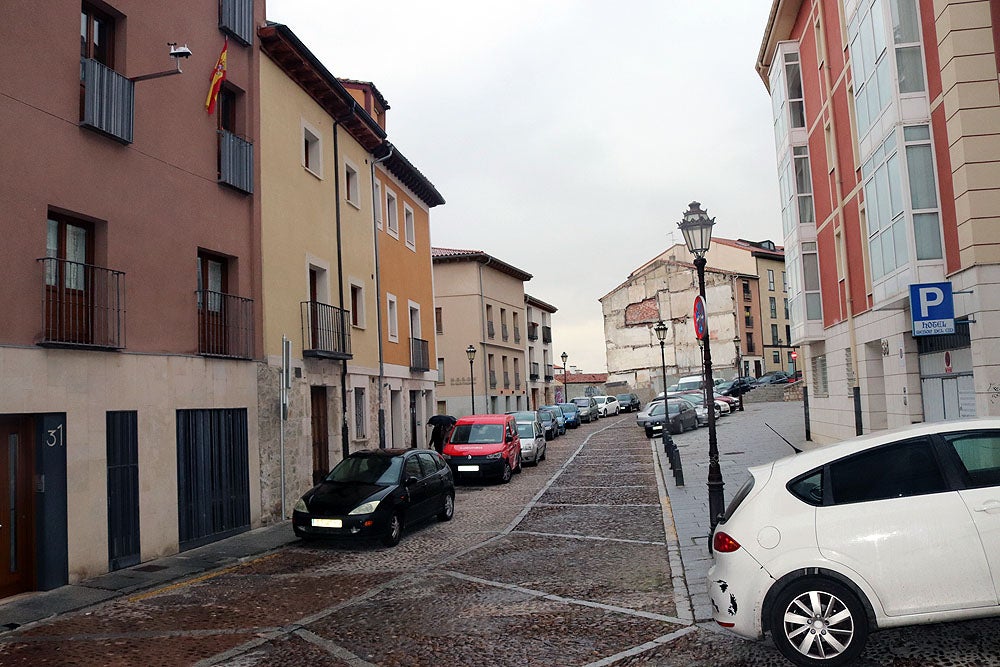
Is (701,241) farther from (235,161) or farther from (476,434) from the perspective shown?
(476,434)

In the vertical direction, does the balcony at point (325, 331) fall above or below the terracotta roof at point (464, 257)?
below

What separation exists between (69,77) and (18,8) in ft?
3.22

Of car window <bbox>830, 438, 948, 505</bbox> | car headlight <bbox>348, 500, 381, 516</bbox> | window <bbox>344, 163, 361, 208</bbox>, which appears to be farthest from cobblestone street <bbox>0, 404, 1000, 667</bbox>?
window <bbox>344, 163, 361, 208</bbox>

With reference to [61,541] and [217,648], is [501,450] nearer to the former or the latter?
[61,541]

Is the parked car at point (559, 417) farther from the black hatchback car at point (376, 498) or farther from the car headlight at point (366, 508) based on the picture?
the car headlight at point (366, 508)

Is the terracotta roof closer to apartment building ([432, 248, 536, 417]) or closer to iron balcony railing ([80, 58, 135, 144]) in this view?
apartment building ([432, 248, 536, 417])

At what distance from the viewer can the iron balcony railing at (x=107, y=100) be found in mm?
10227

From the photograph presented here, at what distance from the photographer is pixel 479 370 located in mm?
42250

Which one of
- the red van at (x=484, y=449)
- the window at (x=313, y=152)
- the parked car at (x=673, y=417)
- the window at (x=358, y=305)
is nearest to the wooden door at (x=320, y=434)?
the window at (x=358, y=305)

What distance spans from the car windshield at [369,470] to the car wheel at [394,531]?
60 cm

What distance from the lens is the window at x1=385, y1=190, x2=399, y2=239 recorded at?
23.8 metres

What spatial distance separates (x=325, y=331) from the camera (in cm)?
1736

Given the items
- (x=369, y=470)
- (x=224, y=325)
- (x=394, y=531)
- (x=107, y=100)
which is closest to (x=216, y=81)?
(x=107, y=100)

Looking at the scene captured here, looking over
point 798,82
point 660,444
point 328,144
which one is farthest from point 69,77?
point 660,444
